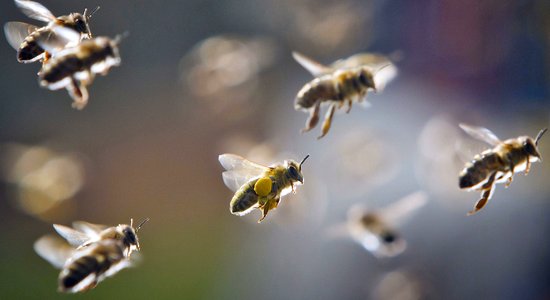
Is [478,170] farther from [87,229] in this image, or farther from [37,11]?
[37,11]

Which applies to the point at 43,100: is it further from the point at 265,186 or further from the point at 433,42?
the point at 265,186

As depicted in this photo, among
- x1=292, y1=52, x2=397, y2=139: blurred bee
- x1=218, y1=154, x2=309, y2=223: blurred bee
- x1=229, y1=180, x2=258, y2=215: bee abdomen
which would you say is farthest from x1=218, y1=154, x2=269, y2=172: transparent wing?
x1=292, y1=52, x2=397, y2=139: blurred bee

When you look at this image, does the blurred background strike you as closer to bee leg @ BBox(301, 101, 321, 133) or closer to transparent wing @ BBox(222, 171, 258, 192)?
bee leg @ BBox(301, 101, 321, 133)

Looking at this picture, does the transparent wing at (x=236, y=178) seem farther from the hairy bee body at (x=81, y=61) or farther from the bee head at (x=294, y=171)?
the hairy bee body at (x=81, y=61)

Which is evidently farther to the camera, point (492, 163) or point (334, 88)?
point (334, 88)

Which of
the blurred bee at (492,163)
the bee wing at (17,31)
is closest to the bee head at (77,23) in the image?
the bee wing at (17,31)

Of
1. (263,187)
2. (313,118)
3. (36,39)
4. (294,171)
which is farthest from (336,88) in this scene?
(36,39)
